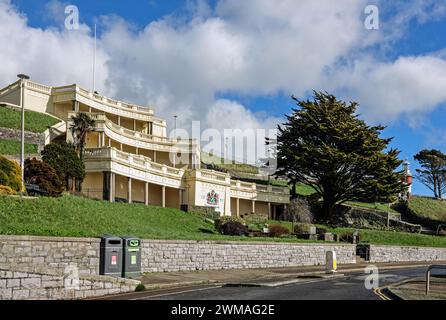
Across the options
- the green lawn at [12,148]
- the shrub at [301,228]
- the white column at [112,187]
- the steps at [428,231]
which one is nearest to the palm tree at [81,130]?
the white column at [112,187]

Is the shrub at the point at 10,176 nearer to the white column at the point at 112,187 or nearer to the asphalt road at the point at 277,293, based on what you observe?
the white column at the point at 112,187

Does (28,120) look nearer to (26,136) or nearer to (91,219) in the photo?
(26,136)

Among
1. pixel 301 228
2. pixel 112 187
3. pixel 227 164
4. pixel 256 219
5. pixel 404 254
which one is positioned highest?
pixel 227 164

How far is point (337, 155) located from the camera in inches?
2021

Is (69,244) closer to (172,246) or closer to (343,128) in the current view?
(172,246)

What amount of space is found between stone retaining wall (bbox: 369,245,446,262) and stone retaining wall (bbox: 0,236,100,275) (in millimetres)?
25824

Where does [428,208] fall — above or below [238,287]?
above

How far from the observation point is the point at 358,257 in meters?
39.7

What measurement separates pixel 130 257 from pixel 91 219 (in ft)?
23.2

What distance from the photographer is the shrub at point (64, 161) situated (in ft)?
109

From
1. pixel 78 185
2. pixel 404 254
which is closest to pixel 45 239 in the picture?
pixel 78 185

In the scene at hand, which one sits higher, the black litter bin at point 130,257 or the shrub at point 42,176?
the shrub at point 42,176

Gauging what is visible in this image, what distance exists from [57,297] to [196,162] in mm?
43628

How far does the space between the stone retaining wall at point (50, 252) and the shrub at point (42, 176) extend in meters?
9.88
